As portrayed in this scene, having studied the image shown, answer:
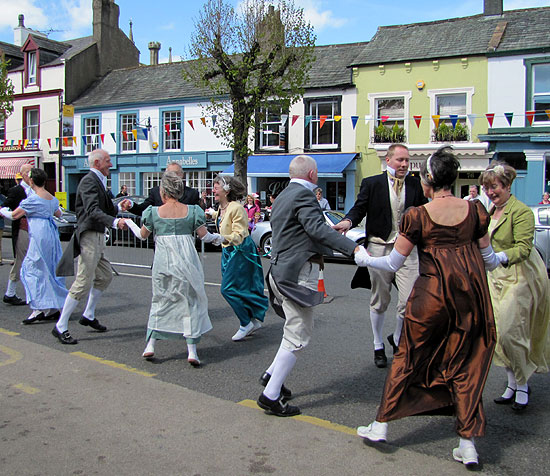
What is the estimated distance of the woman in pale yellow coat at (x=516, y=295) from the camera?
402 cm

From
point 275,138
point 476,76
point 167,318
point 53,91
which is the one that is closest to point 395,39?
point 476,76

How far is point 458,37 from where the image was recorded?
21.2 meters

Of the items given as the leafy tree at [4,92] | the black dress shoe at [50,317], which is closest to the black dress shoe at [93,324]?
the black dress shoe at [50,317]

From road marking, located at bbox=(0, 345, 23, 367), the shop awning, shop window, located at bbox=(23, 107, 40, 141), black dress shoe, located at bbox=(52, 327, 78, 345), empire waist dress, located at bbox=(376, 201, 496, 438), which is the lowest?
road marking, located at bbox=(0, 345, 23, 367)

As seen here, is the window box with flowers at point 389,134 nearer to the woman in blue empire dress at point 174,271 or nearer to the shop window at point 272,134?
the shop window at point 272,134

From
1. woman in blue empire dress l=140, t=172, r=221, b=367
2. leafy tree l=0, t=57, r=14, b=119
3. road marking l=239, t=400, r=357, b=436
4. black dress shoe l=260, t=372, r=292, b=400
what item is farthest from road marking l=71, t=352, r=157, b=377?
leafy tree l=0, t=57, r=14, b=119

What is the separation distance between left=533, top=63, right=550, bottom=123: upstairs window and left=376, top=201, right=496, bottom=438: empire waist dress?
18334 mm

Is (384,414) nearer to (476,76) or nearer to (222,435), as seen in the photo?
(222,435)

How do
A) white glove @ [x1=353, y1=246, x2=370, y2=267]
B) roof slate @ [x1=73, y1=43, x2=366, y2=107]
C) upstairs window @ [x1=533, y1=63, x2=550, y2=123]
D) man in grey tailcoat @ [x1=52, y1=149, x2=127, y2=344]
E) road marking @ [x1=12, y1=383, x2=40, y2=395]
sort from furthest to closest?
roof slate @ [x1=73, y1=43, x2=366, y2=107] → upstairs window @ [x1=533, y1=63, x2=550, y2=123] → man in grey tailcoat @ [x1=52, y1=149, x2=127, y2=344] → road marking @ [x1=12, y1=383, x2=40, y2=395] → white glove @ [x1=353, y1=246, x2=370, y2=267]

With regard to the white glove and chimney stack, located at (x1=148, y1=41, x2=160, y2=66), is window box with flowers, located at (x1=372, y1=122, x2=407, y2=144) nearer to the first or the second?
the white glove

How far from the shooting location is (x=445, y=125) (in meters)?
20.1

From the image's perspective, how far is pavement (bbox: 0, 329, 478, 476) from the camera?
124 inches

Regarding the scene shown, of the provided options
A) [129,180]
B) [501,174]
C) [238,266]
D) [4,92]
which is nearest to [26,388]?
[238,266]

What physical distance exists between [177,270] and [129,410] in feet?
4.70
